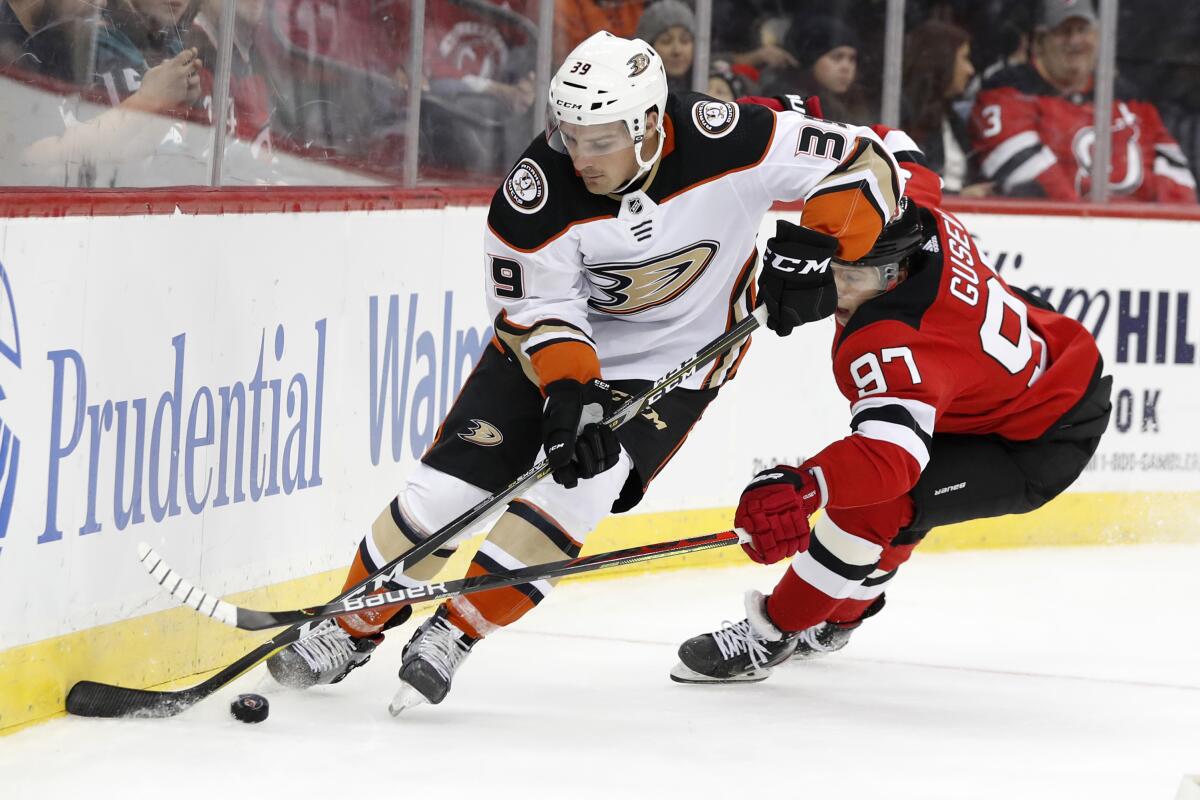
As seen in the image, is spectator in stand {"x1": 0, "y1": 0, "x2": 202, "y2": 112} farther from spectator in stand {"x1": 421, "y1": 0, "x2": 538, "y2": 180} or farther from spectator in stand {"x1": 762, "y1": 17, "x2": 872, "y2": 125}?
spectator in stand {"x1": 762, "y1": 17, "x2": 872, "y2": 125}

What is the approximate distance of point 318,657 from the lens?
335 cm

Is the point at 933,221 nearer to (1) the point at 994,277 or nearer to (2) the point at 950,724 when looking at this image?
(1) the point at 994,277

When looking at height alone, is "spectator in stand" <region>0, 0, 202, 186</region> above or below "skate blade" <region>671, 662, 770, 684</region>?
above

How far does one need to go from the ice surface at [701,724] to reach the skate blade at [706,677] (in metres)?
0.02

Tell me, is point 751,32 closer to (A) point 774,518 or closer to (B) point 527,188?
(B) point 527,188

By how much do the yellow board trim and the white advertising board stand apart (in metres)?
0.04

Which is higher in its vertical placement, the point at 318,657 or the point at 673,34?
the point at 673,34

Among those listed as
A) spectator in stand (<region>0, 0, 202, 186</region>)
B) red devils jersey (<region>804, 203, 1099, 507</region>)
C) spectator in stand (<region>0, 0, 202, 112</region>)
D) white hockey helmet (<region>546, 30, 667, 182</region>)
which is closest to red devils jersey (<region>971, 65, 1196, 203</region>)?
red devils jersey (<region>804, 203, 1099, 507</region>)

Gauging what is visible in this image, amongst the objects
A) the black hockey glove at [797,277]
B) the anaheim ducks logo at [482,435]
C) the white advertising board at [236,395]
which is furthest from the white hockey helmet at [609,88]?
the white advertising board at [236,395]

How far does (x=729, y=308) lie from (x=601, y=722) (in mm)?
822

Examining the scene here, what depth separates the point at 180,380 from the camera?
133 inches

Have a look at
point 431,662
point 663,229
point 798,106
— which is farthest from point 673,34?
point 431,662

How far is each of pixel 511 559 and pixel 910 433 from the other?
0.74m

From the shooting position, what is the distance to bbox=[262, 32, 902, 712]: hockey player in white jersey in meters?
3.15
